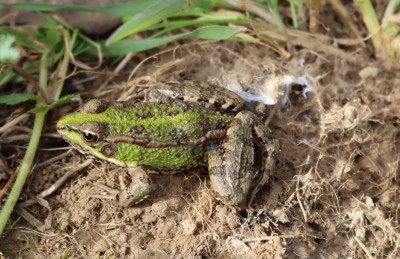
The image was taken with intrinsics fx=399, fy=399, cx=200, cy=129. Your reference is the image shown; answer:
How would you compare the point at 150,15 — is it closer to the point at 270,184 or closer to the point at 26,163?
the point at 26,163

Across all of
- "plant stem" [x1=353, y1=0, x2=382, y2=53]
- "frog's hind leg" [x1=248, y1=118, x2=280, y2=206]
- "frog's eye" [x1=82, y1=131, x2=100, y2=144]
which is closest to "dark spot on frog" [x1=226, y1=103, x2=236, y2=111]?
"frog's hind leg" [x1=248, y1=118, x2=280, y2=206]

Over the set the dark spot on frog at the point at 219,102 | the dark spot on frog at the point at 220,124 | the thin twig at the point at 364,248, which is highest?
the dark spot on frog at the point at 219,102

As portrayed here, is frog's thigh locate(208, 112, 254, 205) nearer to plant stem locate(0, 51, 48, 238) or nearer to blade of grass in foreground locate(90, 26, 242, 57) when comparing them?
blade of grass in foreground locate(90, 26, 242, 57)

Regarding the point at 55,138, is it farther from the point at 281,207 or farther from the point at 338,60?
the point at 338,60

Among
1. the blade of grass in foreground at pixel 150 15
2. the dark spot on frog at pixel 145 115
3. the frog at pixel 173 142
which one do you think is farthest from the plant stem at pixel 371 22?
the dark spot on frog at pixel 145 115

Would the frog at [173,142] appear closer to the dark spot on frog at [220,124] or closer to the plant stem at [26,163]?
the dark spot on frog at [220,124]

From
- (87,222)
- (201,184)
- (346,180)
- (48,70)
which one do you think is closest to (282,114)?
(346,180)

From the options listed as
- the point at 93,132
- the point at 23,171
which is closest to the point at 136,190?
the point at 93,132
